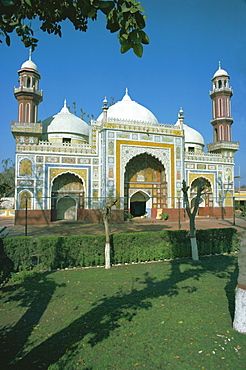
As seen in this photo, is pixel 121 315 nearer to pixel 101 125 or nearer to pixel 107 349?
pixel 107 349

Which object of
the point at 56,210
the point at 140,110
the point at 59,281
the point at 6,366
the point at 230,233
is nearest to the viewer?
the point at 6,366

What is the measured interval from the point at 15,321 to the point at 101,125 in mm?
17491

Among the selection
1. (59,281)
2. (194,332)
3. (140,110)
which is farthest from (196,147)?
(194,332)

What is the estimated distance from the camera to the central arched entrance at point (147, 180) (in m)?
22.1

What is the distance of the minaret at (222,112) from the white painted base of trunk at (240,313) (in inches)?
915

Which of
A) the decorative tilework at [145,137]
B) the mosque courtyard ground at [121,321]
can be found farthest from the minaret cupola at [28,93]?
the mosque courtyard ground at [121,321]

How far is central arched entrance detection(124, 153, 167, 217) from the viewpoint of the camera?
22078mm

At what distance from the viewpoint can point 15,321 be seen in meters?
4.71

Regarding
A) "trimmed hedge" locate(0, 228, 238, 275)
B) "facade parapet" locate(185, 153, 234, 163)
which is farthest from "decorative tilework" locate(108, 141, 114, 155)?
"trimmed hedge" locate(0, 228, 238, 275)

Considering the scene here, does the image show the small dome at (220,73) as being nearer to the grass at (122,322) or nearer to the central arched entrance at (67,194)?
the central arched entrance at (67,194)

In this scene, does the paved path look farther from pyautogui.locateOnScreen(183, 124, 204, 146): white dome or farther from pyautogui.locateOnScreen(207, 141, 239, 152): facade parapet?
pyautogui.locateOnScreen(183, 124, 204, 146): white dome

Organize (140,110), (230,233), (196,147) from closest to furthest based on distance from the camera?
1. (230,233)
2. (140,110)
3. (196,147)

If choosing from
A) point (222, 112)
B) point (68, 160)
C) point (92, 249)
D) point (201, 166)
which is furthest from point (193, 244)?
point (222, 112)

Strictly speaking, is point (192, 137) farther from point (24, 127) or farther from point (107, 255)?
point (107, 255)
